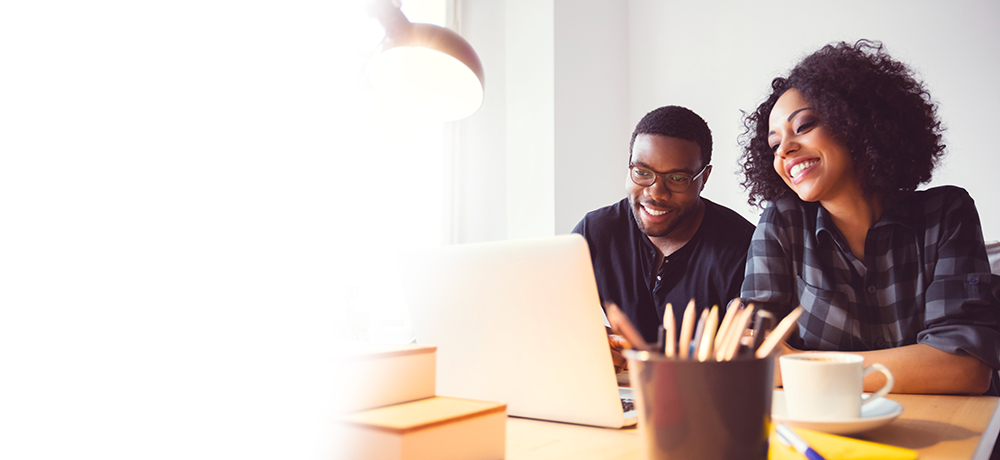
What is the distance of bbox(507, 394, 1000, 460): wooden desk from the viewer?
1.85 feet

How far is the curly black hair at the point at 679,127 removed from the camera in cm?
157

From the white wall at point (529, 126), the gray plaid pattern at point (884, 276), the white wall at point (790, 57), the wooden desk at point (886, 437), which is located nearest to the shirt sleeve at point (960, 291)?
the gray plaid pattern at point (884, 276)

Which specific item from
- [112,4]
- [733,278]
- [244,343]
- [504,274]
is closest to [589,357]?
[504,274]

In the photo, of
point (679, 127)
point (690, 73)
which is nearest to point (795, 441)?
point (679, 127)

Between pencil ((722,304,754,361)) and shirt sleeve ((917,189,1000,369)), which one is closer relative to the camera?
pencil ((722,304,754,361))

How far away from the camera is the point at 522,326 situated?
0.67 meters

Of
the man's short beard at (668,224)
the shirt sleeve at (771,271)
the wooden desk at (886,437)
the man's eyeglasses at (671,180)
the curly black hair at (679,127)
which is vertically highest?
the curly black hair at (679,127)

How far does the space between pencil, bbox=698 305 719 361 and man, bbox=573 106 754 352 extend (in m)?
1.04

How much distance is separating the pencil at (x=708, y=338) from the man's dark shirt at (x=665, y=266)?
41.0 inches

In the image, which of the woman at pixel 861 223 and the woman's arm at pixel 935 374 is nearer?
the woman's arm at pixel 935 374

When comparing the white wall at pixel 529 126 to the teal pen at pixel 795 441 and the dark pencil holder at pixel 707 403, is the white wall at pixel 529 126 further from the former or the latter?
the dark pencil holder at pixel 707 403

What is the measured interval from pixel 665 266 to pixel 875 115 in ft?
1.87

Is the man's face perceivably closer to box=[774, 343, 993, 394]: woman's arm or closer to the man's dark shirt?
the man's dark shirt

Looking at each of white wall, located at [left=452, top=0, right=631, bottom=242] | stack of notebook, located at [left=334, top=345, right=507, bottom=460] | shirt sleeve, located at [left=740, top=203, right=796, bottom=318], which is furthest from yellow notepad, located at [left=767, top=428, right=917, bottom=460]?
white wall, located at [left=452, top=0, right=631, bottom=242]
